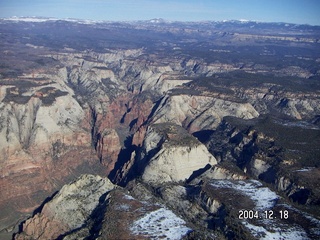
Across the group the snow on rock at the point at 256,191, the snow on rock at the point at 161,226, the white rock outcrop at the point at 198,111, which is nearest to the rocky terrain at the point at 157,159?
the snow on rock at the point at 161,226

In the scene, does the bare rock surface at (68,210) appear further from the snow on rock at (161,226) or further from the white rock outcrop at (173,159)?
the white rock outcrop at (173,159)

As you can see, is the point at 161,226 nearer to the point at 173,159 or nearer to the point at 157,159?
the point at 173,159

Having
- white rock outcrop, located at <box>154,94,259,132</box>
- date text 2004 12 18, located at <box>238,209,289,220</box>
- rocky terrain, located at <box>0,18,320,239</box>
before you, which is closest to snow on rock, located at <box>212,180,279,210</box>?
rocky terrain, located at <box>0,18,320,239</box>

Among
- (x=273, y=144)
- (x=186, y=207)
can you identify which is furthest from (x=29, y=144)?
(x=273, y=144)

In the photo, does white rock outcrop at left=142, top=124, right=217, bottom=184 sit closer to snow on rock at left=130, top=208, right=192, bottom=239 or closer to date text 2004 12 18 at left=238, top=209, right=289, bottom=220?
snow on rock at left=130, top=208, right=192, bottom=239

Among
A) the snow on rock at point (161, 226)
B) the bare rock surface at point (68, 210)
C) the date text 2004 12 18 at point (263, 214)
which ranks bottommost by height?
the bare rock surface at point (68, 210)

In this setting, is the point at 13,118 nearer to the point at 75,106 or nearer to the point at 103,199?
the point at 75,106

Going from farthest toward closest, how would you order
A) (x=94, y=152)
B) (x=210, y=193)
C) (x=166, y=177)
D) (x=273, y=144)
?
1. (x=94, y=152)
2. (x=273, y=144)
3. (x=166, y=177)
4. (x=210, y=193)
